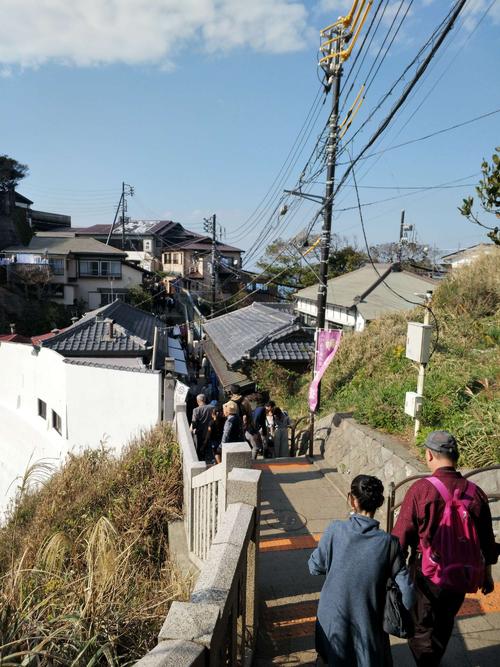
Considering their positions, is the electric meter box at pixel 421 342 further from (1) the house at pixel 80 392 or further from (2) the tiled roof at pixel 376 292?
(2) the tiled roof at pixel 376 292

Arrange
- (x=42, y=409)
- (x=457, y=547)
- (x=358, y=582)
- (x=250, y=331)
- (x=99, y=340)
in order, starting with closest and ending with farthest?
(x=358, y=582) → (x=457, y=547) → (x=42, y=409) → (x=99, y=340) → (x=250, y=331)

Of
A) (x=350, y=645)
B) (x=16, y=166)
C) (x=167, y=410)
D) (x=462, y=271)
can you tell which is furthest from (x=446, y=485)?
(x=16, y=166)

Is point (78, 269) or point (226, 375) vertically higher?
point (78, 269)

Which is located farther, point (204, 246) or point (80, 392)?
point (204, 246)

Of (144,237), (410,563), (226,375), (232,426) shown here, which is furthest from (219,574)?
(144,237)

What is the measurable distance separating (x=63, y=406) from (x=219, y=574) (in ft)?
35.3

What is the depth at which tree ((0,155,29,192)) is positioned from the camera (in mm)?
41094

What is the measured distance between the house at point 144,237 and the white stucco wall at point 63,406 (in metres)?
34.7

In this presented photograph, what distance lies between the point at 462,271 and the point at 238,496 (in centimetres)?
1296

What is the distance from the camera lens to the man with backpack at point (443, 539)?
2998 millimetres

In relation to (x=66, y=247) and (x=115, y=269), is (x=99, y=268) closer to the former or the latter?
(x=115, y=269)

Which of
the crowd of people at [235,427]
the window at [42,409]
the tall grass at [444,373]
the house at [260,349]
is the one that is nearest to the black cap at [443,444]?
the crowd of people at [235,427]

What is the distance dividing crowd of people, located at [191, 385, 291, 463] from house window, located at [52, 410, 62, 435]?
557 centimetres

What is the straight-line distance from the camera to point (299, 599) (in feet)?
14.9
